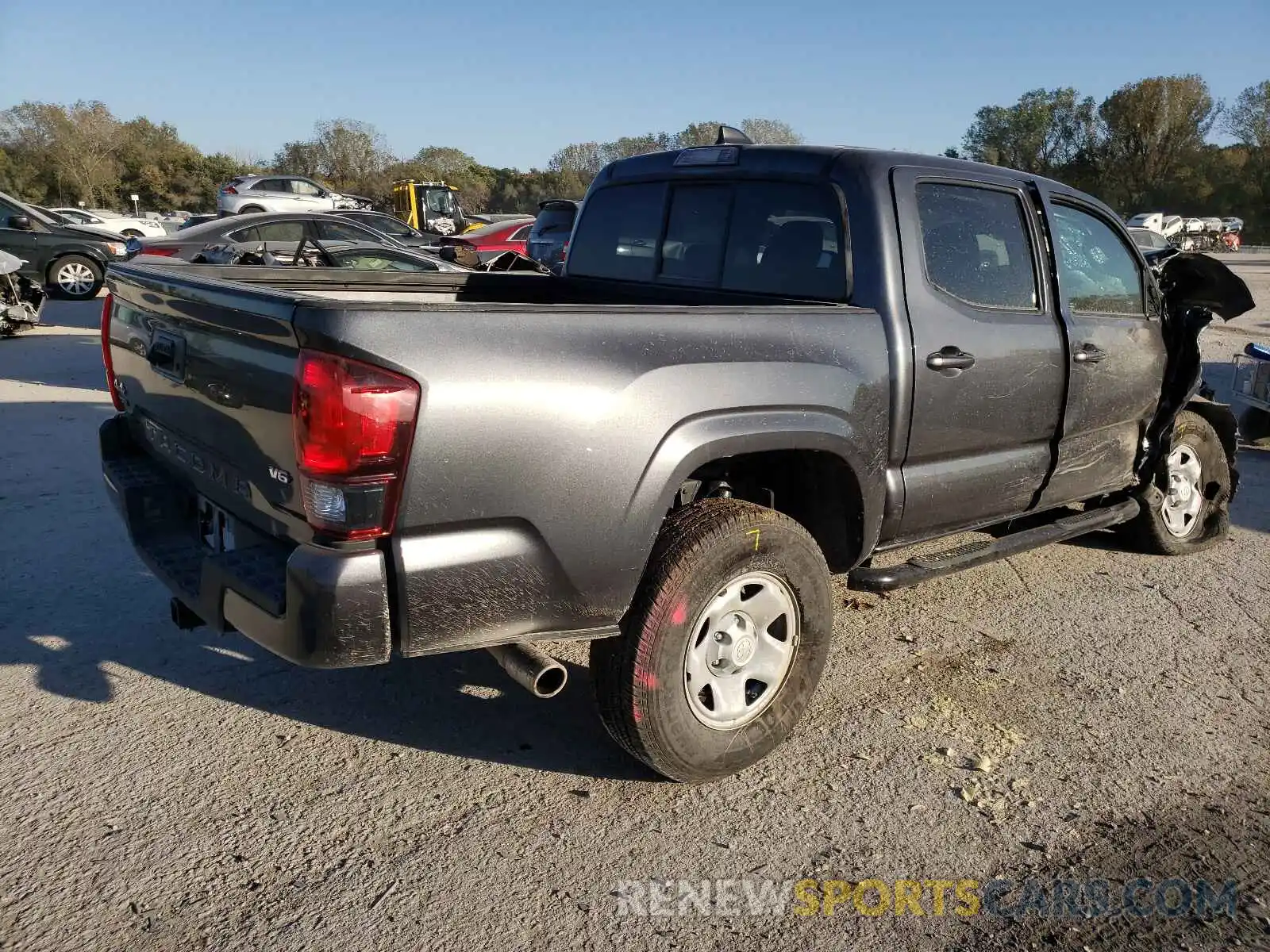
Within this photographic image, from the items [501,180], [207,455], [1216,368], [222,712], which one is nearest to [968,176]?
[207,455]

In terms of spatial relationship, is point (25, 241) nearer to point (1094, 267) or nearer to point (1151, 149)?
point (1094, 267)

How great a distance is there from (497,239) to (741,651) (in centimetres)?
1482

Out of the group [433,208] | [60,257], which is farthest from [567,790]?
[433,208]

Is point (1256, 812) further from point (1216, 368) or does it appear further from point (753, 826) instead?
point (1216, 368)

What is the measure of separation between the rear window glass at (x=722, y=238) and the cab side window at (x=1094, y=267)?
4.00 ft

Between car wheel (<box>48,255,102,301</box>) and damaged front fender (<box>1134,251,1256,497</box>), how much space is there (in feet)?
51.9

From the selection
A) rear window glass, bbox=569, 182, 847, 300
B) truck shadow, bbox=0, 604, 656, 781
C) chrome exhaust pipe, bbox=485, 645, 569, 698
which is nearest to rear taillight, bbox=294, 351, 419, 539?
chrome exhaust pipe, bbox=485, 645, 569, 698

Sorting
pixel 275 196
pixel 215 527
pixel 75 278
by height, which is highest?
pixel 275 196

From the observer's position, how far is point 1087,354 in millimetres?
4066

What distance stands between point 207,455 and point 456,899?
1.46 meters

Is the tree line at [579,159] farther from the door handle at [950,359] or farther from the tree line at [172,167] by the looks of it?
the door handle at [950,359]

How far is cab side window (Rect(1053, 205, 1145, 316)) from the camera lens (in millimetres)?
4125

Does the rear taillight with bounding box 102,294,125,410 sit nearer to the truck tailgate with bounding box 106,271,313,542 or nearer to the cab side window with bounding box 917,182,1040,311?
the truck tailgate with bounding box 106,271,313,542

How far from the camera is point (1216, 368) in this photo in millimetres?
11148
